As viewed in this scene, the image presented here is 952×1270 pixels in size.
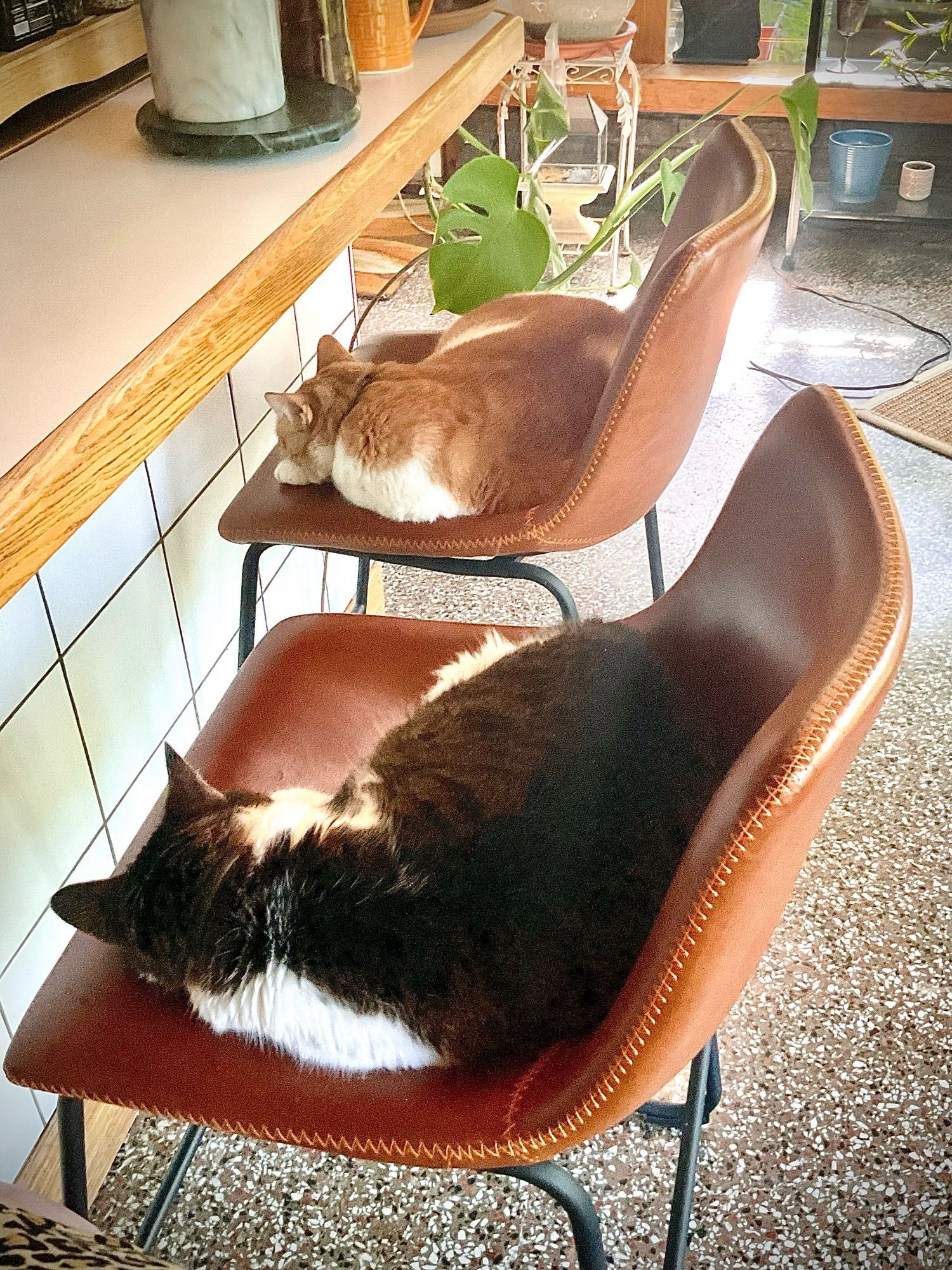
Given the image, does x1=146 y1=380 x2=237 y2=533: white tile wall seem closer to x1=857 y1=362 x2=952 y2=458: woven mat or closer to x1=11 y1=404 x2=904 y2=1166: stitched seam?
x1=11 y1=404 x2=904 y2=1166: stitched seam

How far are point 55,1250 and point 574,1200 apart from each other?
345 millimetres

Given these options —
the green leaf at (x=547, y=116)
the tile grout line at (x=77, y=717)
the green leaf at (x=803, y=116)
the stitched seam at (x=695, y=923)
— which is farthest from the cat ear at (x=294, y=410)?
the green leaf at (x=547, y=116)

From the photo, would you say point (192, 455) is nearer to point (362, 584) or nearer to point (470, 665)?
point (362, 584)

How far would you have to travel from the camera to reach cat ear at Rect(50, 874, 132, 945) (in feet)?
2.40

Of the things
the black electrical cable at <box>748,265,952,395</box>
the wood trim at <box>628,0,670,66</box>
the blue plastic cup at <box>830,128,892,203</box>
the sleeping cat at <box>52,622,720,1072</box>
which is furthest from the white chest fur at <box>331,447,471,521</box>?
the wood trim at <box>628,0,670,66</box>

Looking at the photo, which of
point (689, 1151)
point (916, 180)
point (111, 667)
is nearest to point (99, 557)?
point (111, 667)

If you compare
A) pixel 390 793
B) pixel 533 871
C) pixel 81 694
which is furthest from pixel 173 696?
pixel 533 871

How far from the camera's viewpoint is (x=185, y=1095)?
0.70 meters

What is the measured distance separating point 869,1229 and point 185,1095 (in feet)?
2.65

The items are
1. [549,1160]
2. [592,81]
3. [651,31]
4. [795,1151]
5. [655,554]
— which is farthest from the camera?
[651,31]

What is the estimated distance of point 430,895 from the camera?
696 millimetres

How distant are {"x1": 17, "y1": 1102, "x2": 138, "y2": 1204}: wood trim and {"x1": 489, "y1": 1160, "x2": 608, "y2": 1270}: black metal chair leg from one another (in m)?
0.57

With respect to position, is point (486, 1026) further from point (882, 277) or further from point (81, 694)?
point (882, 277)

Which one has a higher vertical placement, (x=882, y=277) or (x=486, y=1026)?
(x=486, y=1026)
